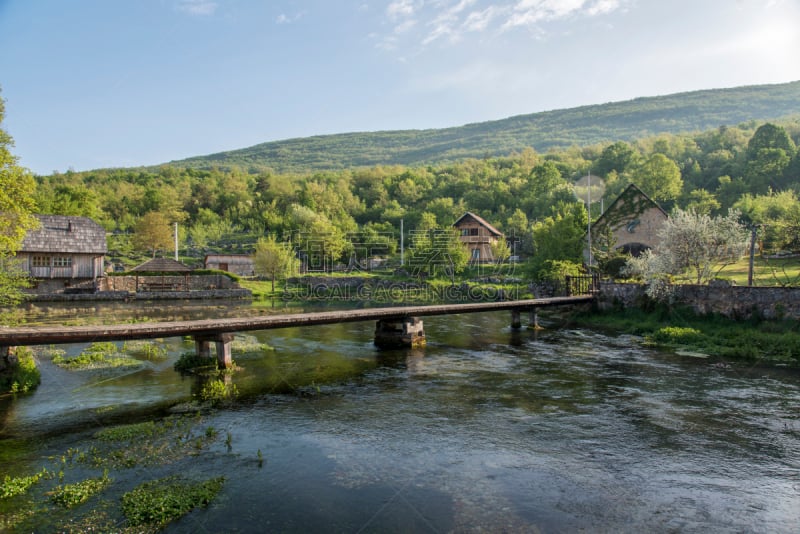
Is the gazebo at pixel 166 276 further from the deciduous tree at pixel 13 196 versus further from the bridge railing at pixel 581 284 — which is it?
the bridge railing at pixel 581 284

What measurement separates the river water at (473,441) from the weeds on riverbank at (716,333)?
1964 mm

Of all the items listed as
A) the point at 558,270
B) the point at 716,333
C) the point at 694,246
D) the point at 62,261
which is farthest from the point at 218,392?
the point at 62,261

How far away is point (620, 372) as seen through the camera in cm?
1852

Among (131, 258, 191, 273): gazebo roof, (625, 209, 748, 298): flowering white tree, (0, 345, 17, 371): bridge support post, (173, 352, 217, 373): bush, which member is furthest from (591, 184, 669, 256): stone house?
(131, 258, 191, 273): gazebo roof

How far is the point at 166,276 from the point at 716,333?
52.1 metres

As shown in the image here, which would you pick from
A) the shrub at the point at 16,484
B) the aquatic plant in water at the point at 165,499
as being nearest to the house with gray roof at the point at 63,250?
the shrub at the point at 16,484

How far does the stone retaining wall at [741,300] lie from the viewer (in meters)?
22.7

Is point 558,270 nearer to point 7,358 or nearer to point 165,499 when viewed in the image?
point 7,358

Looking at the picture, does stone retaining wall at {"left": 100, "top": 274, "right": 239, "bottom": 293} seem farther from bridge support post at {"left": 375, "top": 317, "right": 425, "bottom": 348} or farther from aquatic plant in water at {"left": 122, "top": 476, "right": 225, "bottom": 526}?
aquatic plant in water at {"left": 122, "top": 476, "right": 225, "bottom": 526}

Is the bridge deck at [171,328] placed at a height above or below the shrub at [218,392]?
above

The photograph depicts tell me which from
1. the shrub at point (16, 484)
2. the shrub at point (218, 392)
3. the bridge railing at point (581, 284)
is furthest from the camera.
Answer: the bridge railing at point (581, 284)

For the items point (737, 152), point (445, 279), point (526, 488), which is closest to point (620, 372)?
point (526, 488)

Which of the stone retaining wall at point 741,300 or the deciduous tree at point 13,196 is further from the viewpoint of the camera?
the stone retaining wall at point 741,300

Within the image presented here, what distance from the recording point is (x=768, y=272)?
106 feet
